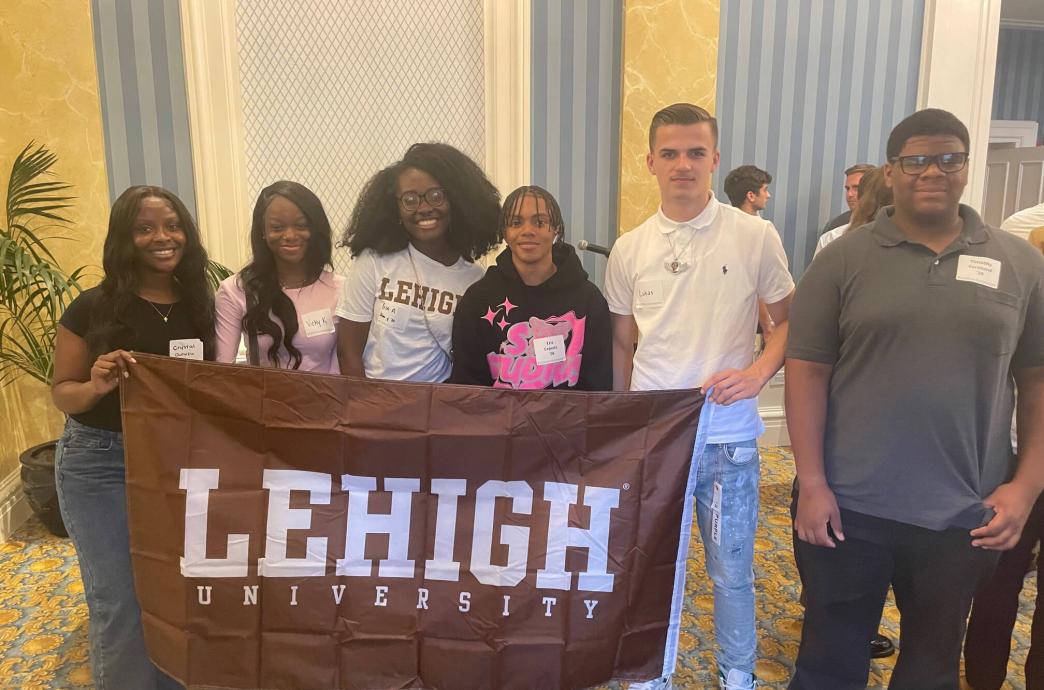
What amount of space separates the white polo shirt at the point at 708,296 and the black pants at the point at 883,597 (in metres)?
0.40

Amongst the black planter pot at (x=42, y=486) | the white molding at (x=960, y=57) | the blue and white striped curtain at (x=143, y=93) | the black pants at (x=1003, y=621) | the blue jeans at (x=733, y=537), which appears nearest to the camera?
the blue jeans at (x=733, y=537)

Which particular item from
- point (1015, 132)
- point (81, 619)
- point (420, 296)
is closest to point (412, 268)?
point (420, 296)

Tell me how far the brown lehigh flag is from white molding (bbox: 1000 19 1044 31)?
854 centimetres

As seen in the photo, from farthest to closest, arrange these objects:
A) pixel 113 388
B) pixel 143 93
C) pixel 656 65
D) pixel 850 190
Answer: pixel 850 190
pixel 656 65
pixel 143 93
pixel 113 388

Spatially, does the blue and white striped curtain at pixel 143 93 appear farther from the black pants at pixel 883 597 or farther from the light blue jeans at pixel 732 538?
the black pants at pixel 883 597

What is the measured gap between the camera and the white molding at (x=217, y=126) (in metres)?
3.58

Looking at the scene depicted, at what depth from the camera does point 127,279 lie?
1.82 meters

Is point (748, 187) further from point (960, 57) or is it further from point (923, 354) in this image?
point (923, 354)

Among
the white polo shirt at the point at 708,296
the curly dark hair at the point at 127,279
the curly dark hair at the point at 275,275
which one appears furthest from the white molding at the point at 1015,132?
the curly dark hair at the point at 127,279

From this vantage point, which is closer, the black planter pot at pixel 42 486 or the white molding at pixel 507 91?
the black planter pot at pixel 42 486

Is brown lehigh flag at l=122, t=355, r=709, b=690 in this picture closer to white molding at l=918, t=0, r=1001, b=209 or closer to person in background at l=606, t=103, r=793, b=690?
person in background at l=606, t=103, r=793, b=690

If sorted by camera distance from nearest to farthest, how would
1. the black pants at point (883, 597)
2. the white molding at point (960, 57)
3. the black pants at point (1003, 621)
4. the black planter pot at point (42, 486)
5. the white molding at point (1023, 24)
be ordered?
the black pants at point (883, 597) → the black pants at point (1003, 621) → the black planter pot at point (42, 486) → the white molding at point (960, 57) → the white molding at point (1023, 24)

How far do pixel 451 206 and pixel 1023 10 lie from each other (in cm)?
801

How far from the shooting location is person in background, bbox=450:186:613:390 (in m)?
1.93
